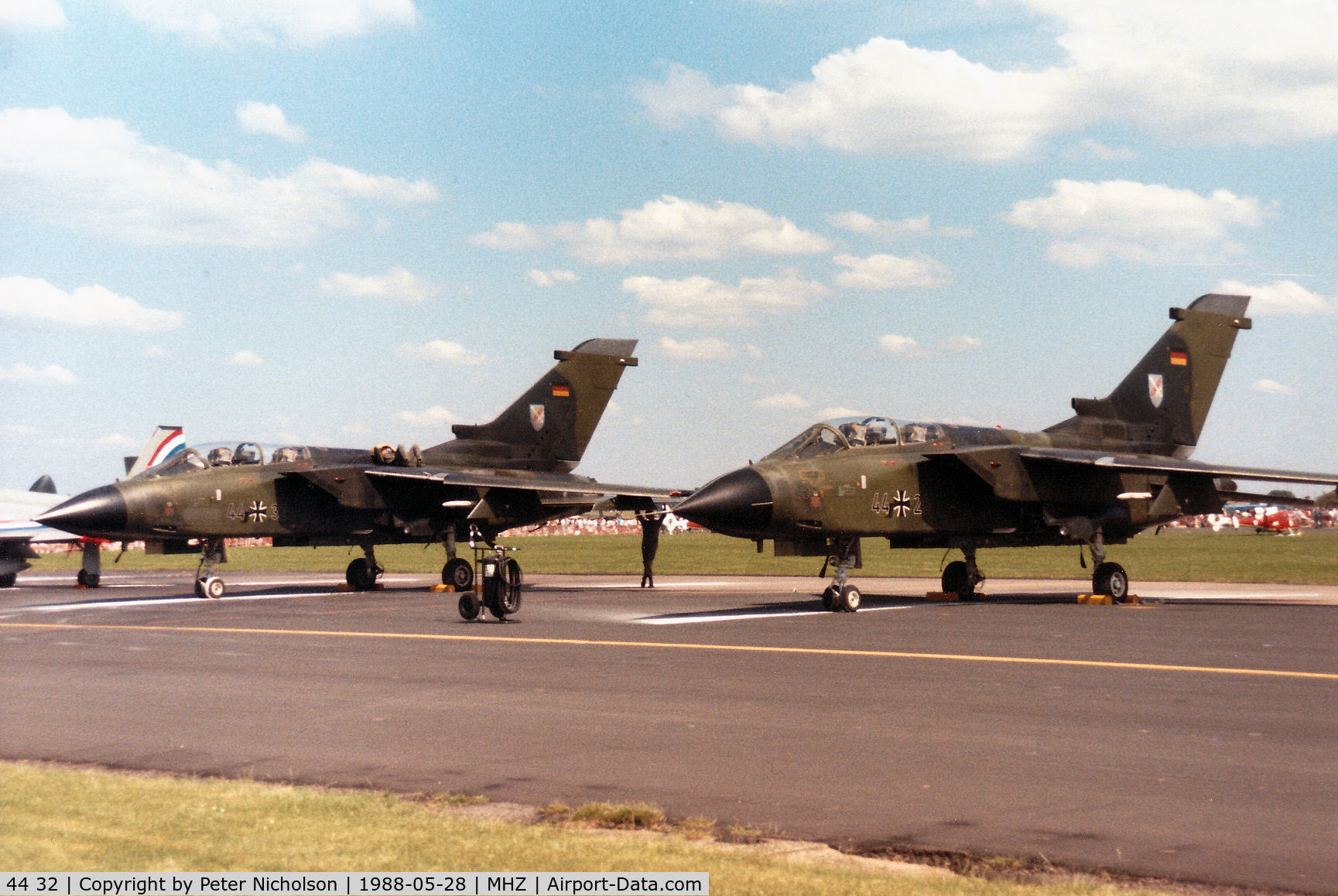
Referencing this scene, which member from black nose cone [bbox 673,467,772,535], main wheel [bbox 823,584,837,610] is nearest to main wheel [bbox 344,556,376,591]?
black nose cone [bbox 673,467,772,535]

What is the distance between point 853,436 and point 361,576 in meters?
13.2

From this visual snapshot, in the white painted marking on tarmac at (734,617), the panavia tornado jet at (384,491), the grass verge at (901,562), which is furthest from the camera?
the grass verge at (901,562)

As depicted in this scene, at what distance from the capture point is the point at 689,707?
9.97 metres

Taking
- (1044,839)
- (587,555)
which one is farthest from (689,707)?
(587,555)

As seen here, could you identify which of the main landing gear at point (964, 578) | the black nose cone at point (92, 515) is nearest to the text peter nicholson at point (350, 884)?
the main landing gear at point (964, 578)

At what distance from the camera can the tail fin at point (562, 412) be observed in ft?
104

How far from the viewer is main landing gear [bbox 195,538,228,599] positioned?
1021 inches

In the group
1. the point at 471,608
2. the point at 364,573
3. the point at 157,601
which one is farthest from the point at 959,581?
the point at 157,601

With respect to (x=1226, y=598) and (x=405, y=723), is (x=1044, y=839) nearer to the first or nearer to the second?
(x=405, y=723)

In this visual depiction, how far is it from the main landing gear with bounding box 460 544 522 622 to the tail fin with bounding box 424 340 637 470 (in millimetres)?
11749

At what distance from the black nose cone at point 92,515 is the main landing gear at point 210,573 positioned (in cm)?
211

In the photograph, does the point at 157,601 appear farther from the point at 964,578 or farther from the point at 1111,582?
the point at 1111,582

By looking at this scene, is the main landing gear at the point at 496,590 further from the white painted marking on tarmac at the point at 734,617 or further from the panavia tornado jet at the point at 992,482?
the panavia tornado jet at the point at 992,482

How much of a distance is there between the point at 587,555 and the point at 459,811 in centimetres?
4629
